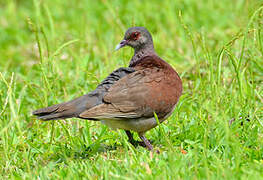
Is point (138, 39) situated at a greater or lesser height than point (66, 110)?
greater

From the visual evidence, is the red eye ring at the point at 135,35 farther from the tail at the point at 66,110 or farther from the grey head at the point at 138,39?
the tail at the point at 66,110

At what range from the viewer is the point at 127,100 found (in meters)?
4.44

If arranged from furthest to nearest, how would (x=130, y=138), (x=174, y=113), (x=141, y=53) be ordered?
(x=141, y=53) < (x=174, y=113) < (x=130, y=138)

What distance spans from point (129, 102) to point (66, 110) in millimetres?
584

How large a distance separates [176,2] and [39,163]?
16.5 feet

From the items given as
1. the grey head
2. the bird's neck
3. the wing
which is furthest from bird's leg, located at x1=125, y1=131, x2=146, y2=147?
the grey head

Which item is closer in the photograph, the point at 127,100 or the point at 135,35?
the point at 127,100

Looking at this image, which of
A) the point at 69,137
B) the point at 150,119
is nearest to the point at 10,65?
the point at 69,137

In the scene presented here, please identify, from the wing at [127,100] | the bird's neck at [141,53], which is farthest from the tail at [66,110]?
the bird's neck at [141,53]

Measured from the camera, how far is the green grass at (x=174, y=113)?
3975 mm

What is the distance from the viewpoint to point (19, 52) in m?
8.90

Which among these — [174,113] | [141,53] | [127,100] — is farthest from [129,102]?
[141,53]

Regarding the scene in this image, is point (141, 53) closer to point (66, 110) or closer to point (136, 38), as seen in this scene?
point (136, 38)

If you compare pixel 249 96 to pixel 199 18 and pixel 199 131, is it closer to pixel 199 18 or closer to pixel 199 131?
pixel 199 131
